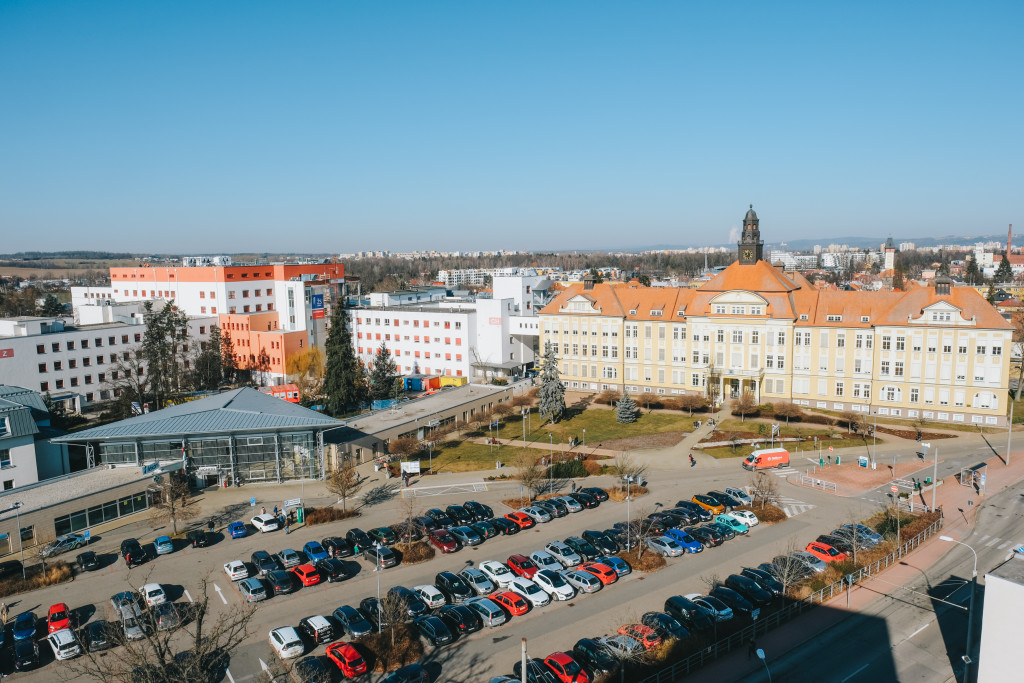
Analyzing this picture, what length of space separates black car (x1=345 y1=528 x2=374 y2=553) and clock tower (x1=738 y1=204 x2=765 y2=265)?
152 feet

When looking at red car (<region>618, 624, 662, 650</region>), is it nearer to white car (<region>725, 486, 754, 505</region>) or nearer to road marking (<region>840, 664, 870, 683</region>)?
road marking (<region>840, 664, 870, 683</region>)

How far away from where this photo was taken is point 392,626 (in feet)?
84.9

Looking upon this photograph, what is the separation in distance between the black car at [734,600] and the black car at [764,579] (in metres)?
1.55

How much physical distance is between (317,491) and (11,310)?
123144mm

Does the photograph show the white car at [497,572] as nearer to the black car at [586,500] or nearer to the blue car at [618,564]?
the blue car at [618,564]

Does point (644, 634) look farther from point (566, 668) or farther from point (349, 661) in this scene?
point (349, 661)

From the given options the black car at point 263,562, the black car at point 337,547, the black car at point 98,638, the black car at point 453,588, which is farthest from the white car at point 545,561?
the black car at point 98,638

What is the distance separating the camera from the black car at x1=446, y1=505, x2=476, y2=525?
1512 inches

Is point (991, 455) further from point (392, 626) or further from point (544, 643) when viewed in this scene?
point (392, 626)

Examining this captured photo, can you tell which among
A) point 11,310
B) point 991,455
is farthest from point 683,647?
point 11,310

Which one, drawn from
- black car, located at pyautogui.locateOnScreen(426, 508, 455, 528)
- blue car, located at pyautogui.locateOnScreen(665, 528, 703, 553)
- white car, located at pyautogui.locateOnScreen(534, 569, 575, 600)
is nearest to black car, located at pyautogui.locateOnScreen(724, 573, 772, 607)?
blue car, located at pyautogui.locateOnScreen(665, 528, 703, 553)

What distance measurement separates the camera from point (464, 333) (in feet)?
262

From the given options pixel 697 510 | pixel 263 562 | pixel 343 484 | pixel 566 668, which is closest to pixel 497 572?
pixel 566 668

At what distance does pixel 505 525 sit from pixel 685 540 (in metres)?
9.39
